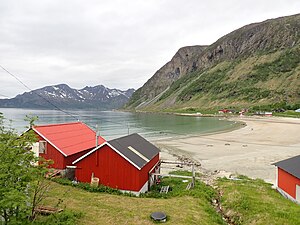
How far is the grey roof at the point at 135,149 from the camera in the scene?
19.6 metres

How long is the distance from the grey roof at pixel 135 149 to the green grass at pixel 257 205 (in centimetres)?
625

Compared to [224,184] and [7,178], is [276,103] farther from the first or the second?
[7,178]

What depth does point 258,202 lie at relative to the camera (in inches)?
659

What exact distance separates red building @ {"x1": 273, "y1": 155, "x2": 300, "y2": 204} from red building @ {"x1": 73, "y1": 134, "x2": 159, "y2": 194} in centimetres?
978

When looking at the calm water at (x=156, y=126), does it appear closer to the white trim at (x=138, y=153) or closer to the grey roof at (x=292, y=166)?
the white trim at (x=138, y=153)

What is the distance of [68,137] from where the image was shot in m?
25.2

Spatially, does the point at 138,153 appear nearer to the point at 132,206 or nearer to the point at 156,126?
the point at 132,206

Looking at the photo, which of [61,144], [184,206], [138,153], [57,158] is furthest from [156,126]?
[184,206]

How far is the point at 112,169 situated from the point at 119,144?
2083mm

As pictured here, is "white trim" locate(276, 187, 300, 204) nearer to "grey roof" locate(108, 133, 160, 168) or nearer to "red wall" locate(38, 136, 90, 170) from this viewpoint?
"grey roof" locate(108, 133, 160, 168)

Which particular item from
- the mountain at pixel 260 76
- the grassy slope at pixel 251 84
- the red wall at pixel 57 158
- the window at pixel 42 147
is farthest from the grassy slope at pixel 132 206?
the grassy slope at pixel 251 84

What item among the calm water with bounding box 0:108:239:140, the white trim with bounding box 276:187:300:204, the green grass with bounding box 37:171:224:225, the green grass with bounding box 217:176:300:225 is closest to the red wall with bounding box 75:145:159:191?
the green grass with bounding box 37:171:224:225

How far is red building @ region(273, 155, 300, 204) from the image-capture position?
1753 cm

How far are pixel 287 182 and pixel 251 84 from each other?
483 ft
